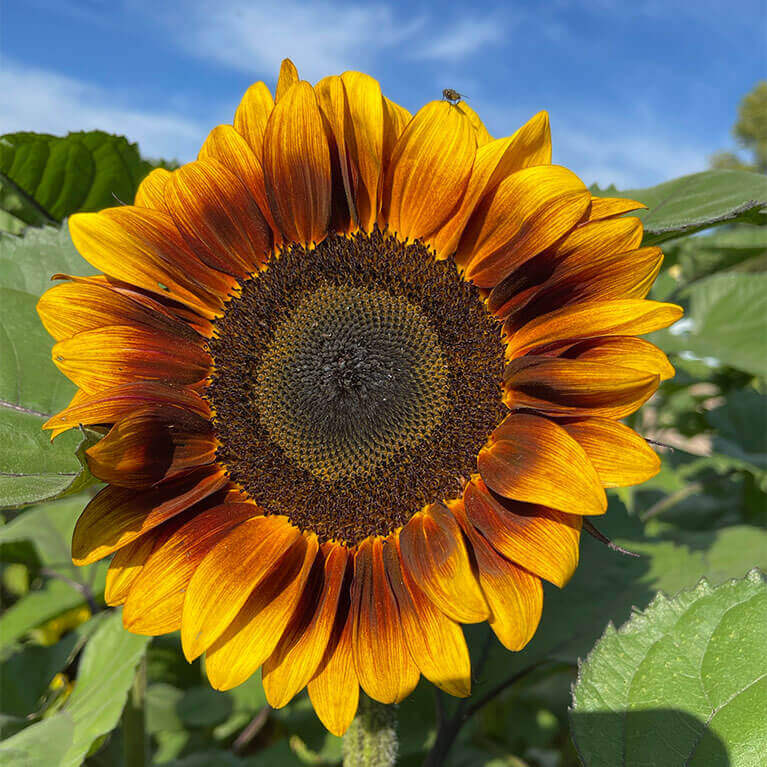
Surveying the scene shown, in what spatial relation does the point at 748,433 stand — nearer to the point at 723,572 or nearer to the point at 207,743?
the point at 723,572

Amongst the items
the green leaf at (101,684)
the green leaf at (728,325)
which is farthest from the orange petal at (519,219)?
the green leaf at (728,325)

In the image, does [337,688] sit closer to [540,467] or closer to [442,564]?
[442,564]

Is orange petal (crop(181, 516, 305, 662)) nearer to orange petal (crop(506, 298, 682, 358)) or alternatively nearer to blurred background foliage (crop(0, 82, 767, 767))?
blurred background foliage (crop(0, 82, 767, 767))

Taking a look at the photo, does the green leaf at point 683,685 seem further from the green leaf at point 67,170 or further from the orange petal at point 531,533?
the green leaf at point 67,170


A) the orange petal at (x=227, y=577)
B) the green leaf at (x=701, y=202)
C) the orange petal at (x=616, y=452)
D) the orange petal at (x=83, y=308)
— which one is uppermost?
the green leaf at (x=701, y=202)

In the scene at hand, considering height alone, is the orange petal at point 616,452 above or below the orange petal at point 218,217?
below

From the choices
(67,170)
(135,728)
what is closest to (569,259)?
(67,170)

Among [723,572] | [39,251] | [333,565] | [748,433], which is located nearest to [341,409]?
[333,565]
